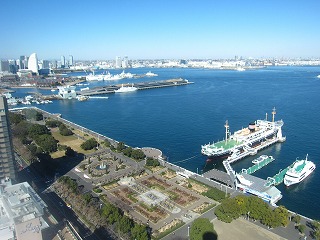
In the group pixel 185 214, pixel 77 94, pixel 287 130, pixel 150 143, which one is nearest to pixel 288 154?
pixel 287 130

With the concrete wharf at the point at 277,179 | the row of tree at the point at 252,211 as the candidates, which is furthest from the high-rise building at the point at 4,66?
the row of tree at the point at 252,211

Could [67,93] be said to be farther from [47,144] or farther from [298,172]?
[298,172]

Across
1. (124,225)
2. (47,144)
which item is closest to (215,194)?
(124,225)

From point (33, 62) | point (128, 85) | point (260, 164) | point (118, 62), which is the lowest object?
point (260, 164)

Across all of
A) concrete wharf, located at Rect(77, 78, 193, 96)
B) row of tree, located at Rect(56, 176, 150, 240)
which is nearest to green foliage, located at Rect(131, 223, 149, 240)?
row of tree, located at Rect(56, 176, 150, 240)

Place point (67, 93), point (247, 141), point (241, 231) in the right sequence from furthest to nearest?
point (67, 93) → point (247, 141) → point (241, 231)

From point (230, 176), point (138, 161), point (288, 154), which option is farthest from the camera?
point (288, 154)

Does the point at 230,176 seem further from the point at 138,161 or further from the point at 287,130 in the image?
the point at 287,130
